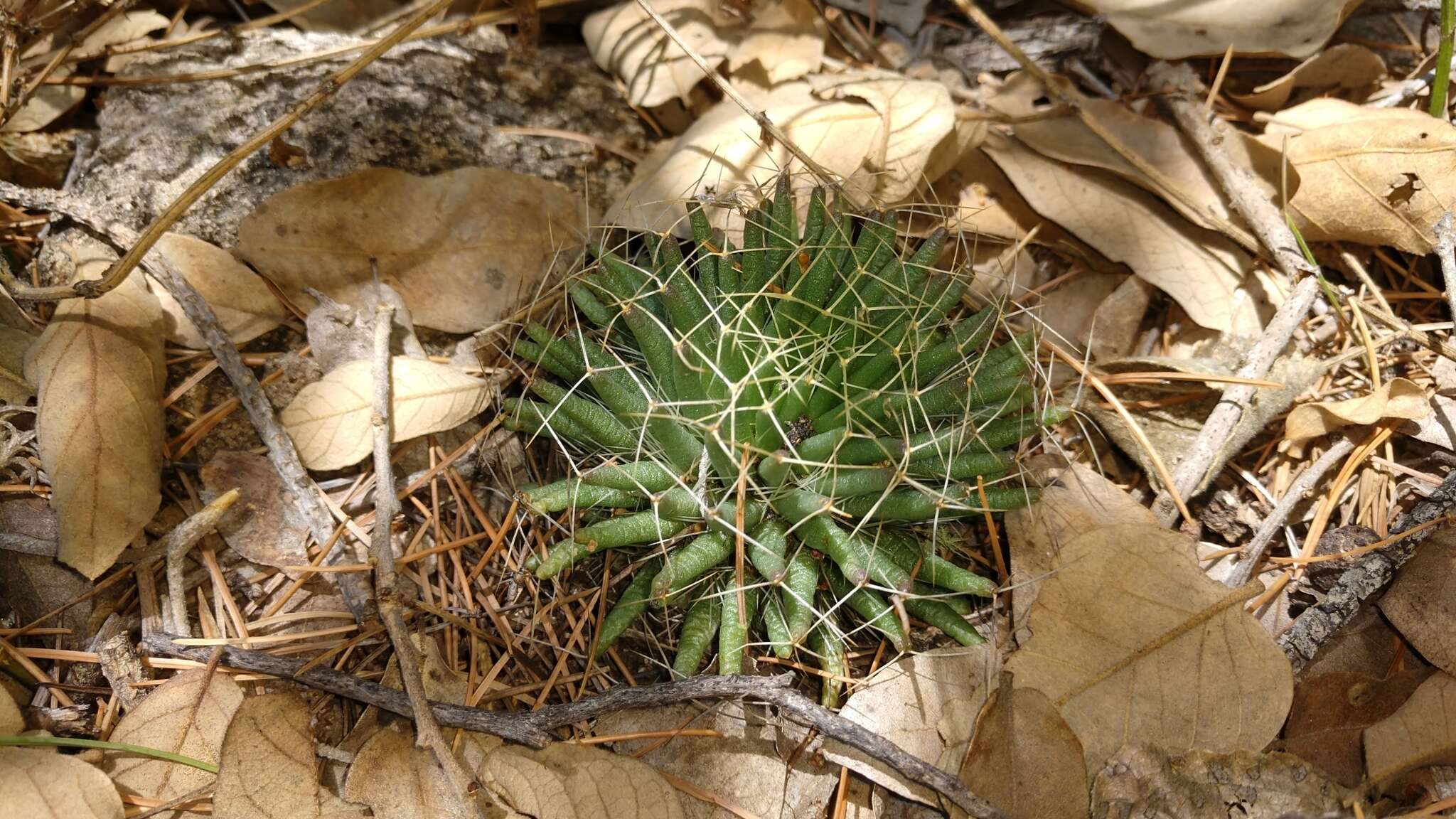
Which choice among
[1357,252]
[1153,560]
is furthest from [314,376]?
[1357,252]

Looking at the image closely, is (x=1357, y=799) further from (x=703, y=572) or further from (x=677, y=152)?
(x=677, y=152)

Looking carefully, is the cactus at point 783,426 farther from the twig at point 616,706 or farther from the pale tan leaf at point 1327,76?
the pale tan leaf at point 1327,76

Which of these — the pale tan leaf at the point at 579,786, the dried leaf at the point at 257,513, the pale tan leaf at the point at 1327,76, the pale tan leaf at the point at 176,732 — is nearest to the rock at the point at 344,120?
the dried leaf at the point at 257,513

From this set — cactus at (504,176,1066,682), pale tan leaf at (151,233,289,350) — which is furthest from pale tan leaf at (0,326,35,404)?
cactus at (504,176,1066,682)

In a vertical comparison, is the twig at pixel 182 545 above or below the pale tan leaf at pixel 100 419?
below

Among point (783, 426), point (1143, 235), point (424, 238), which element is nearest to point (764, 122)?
point (783, 426)

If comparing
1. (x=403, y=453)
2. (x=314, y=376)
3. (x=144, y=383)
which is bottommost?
(x=403, y=453)
